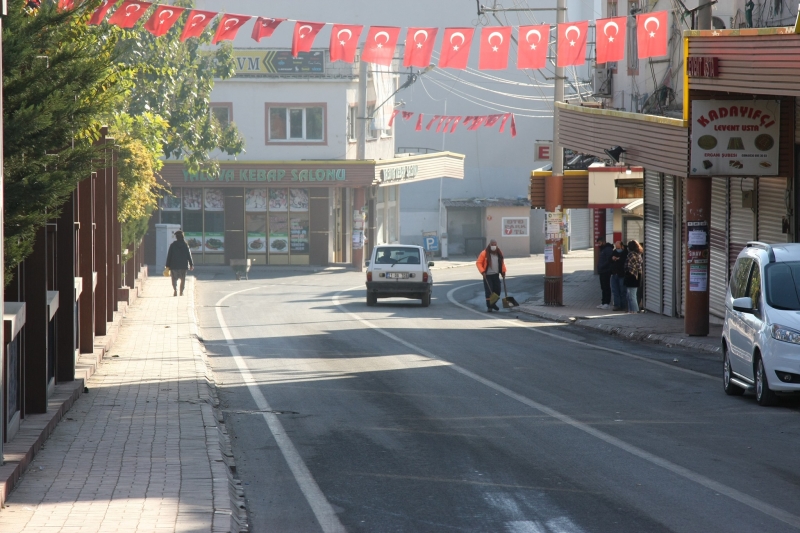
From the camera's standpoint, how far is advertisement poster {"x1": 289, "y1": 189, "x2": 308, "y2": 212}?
4938 cm

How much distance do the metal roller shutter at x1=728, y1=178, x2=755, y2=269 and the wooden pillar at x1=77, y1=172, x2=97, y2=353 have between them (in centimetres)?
1201

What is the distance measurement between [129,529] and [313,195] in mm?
42806

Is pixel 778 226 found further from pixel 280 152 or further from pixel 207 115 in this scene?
pixel 280 152

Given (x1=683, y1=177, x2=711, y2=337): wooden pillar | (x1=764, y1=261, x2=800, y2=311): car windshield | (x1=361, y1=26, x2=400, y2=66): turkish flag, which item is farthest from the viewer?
(x1=361, y1=26, x2=400, y2=66): turkish flag

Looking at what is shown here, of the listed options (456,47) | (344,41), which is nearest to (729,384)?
(456,47)

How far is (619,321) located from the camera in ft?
77.0

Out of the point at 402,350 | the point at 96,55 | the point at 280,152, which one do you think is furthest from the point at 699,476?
the point at 280,152

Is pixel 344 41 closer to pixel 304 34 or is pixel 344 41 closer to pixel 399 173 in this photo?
pixel 304 34

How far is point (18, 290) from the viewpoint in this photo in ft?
34.7

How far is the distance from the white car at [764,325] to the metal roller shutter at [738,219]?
7252 mm

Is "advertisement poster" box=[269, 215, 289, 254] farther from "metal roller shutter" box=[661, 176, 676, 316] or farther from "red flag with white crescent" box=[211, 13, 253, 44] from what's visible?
"red flag with white crescent" box=[211, 13, 253, 44]

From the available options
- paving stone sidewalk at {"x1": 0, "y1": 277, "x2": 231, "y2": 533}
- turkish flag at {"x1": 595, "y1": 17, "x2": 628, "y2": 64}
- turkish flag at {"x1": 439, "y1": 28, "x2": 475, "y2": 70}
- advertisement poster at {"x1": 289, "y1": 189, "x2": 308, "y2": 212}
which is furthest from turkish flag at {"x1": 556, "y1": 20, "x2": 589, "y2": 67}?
advertisement poster at {"x1": 289, "y1": 189, "x2": 308, "y2": 212}

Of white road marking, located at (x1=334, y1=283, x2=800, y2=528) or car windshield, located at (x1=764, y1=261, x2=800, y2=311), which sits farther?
car windshield, located at (x1=764, y1=261, x2=800, y2=311)

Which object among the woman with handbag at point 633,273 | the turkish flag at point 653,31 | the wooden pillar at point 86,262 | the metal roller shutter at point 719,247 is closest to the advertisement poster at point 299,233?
the woman with handbag at point 633,273
